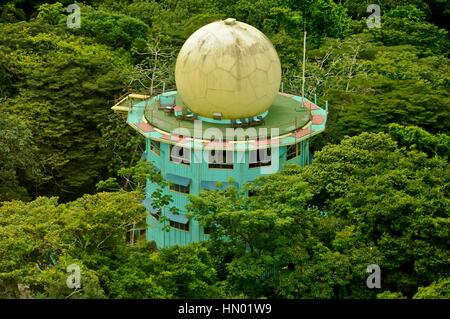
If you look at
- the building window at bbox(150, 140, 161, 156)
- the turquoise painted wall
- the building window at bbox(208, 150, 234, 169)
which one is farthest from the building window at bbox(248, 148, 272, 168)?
the building window at bbox(150, 140, 161, 156)

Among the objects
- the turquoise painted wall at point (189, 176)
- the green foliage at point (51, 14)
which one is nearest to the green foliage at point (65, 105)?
the turquoise painted wall at point (189, 176)

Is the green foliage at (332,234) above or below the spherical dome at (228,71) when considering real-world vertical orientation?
below

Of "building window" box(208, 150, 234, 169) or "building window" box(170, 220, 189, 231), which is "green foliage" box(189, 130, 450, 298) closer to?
"building window" box(208, 150, 234, 169)

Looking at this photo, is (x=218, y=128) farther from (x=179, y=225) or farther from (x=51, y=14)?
(x=51, y=14)

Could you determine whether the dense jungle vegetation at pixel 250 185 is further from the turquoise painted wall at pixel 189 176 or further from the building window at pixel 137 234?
the building window at pixel 137 234

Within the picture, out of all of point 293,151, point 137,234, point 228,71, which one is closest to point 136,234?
point 137,234
